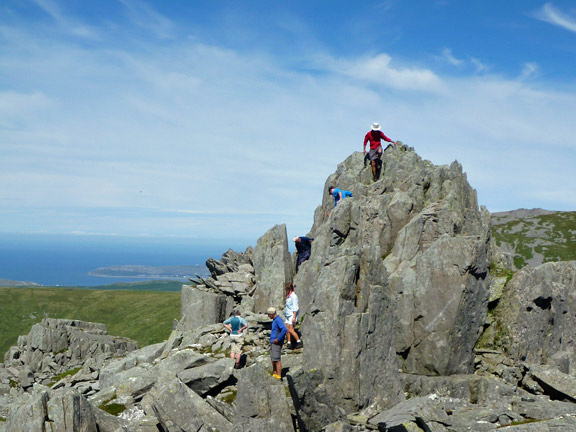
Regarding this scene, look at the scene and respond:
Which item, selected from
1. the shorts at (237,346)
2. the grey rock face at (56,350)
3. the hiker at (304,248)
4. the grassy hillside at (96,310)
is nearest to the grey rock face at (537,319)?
the shorts at (237,346)

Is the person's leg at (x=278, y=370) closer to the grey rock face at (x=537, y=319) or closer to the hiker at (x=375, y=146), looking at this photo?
the grey rock face at (x=537, y=319)

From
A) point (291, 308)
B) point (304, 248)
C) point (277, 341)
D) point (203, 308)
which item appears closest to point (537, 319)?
point (291, 308)

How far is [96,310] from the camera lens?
143 metres

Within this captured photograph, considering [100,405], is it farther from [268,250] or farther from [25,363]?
[25,363]

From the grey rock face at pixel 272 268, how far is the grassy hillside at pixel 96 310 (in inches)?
2844

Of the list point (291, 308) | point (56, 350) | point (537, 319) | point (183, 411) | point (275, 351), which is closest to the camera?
point (183, 411)

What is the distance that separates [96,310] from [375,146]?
12835cm

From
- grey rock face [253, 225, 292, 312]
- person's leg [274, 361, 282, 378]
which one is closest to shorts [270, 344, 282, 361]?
person's leg [274, 361, 282, 378]

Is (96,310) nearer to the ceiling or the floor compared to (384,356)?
nearer to the floor

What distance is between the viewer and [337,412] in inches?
854

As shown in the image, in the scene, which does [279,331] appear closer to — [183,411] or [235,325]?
[235,325]

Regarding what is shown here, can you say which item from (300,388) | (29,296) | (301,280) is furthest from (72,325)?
(29,296)

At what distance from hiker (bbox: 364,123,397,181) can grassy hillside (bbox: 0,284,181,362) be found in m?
80.1

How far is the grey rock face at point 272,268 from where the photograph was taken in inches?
1625
